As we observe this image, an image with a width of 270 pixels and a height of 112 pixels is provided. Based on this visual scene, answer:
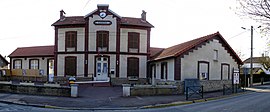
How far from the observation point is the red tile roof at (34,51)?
36.5m

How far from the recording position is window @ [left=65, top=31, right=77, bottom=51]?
31578 mm

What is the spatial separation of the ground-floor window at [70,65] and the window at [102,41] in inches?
121

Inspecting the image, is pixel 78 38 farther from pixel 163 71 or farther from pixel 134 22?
pixel 163 71

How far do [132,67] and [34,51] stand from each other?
49.0ft

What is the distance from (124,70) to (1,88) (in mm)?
13083

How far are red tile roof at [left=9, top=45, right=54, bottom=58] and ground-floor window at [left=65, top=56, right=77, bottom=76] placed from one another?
4715 mm

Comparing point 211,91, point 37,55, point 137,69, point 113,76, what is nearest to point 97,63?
point 113,76

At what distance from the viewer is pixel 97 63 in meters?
31.5

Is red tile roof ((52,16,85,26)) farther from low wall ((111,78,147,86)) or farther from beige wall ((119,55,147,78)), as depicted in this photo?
low wall ((111,78,147,86))

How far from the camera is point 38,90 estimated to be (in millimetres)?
21359

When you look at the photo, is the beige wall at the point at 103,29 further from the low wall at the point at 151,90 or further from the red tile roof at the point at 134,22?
the low wall at the point at 151,90

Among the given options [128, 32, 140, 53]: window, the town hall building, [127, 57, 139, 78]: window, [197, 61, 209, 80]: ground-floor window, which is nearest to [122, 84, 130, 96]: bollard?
[197, 61, 209, 80]: ground-floor window

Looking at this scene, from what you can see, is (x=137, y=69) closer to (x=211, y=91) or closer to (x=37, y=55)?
(x=211, y=91)

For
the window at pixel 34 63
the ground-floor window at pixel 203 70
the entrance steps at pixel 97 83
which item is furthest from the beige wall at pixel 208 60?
the window at pixel 34 63
